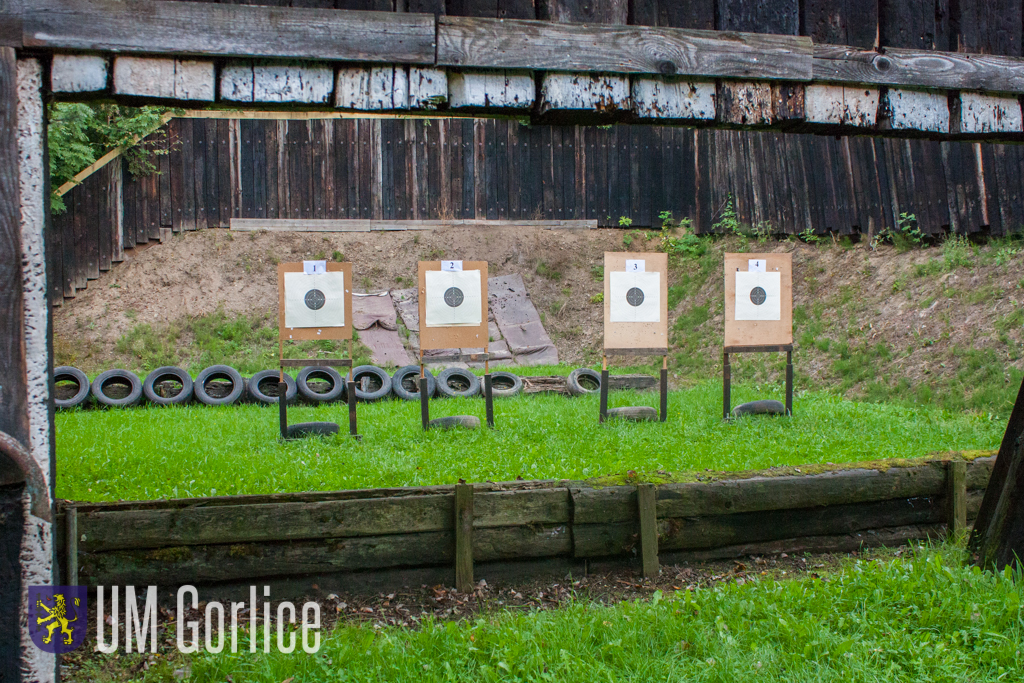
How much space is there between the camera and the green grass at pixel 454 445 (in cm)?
511

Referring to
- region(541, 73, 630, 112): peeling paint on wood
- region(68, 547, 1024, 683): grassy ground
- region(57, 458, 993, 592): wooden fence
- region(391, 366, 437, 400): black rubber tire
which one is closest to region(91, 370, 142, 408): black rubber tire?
region(391, 366, 437, 400): black rubber tire

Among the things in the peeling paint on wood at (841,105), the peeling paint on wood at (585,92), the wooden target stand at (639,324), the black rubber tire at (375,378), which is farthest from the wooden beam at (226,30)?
the black rubber tire at (375,378)

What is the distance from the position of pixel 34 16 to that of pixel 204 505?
2.51 metres

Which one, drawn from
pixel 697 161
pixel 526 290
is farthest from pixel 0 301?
pixel 697 161

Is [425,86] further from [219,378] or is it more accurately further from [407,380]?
[219,378]

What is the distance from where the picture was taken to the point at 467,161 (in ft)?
56.3

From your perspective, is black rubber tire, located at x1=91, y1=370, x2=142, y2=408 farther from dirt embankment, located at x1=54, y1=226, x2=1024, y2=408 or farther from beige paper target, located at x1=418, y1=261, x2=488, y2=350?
beige paper target, located at x1=418, y1=261, x2=488, y2=350

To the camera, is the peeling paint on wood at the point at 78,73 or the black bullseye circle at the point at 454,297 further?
the black bullseye circle at the point at 454,297

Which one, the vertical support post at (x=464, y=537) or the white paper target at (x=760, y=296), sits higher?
the white paper target at (x=760, y=296)

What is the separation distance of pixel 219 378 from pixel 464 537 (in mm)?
7998

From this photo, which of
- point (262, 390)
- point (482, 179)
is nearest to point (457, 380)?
point (262, 390)

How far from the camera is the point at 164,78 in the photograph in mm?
2607

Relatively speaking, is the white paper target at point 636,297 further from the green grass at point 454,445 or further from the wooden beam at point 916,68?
the wooden beam at point 916,68

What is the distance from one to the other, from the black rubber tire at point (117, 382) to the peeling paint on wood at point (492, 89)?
902 cm
